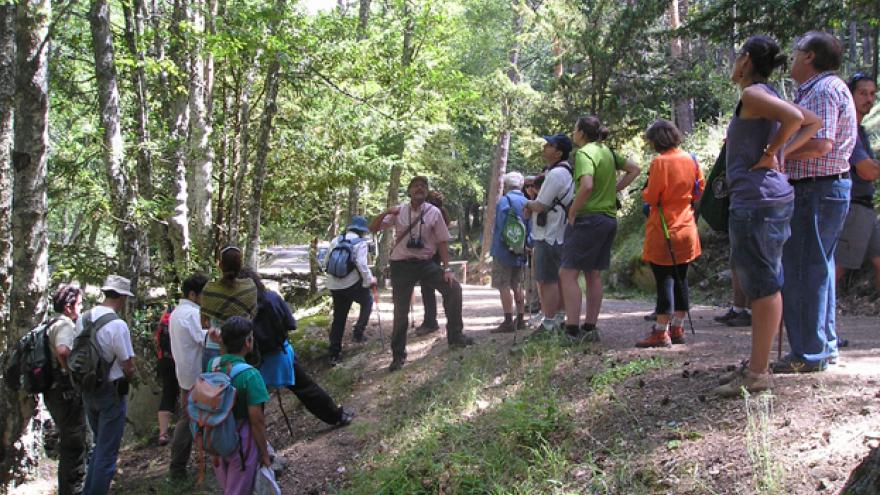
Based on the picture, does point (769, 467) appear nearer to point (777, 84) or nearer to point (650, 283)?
point (650, 283)

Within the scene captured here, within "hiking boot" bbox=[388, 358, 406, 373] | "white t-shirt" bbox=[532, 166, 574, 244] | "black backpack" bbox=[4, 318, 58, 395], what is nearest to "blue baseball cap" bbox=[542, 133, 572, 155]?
"white t-shirt" bbox=[532, 166, 574, 244]

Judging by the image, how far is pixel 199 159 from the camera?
12672 millimetres

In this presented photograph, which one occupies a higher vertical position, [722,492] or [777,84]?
[777,84]

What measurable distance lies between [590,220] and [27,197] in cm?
596

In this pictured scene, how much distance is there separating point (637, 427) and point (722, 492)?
101 cm

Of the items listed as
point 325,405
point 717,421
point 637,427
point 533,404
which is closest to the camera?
point 717,421

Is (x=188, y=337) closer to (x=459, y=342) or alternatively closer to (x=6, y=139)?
(x=459, y=342)

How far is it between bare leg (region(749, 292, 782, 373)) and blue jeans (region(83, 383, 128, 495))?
17.2ft

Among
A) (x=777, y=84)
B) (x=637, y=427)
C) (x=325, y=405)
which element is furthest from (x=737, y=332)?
(x=777, y=84)

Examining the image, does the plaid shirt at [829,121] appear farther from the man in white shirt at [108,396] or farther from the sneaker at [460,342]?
the man in white shirt at [108,396]

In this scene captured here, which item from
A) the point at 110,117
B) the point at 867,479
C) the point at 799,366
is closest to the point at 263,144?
the point at 110,117

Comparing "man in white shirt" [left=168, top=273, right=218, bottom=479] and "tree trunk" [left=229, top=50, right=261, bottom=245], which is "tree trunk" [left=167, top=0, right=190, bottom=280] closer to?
"tree trunk" [left=229, top=50, right=261, bottom=245]

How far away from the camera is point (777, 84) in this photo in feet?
61.1

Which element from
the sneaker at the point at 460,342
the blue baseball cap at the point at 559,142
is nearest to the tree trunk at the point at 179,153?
the sneaker at the point at 460,342
